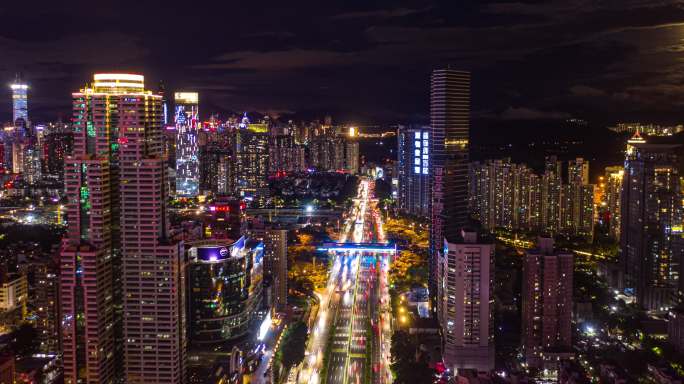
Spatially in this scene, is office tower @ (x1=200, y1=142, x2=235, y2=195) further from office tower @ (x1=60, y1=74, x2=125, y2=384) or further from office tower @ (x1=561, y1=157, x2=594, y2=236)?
office tower @ (x1=60, y1=74, x2=125, y2=384)

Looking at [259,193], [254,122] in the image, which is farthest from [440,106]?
[254,122]

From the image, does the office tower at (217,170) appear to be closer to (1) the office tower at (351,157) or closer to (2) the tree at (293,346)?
(1) the office tower at (351,157)

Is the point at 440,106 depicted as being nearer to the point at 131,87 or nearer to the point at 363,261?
the point at 363,261

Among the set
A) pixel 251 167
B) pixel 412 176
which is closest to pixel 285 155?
pixel 251 167

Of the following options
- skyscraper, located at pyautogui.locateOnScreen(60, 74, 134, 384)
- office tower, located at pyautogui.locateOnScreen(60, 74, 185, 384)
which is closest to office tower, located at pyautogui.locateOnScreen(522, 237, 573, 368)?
office tower, located at pyautogui.locateOnScreen(60, 74, 185, 384)

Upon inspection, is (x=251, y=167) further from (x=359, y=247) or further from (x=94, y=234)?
(x=94, y=234)

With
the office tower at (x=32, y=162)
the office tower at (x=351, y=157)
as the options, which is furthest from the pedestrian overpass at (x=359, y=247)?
→ the office tower at (x=351, y=157)
